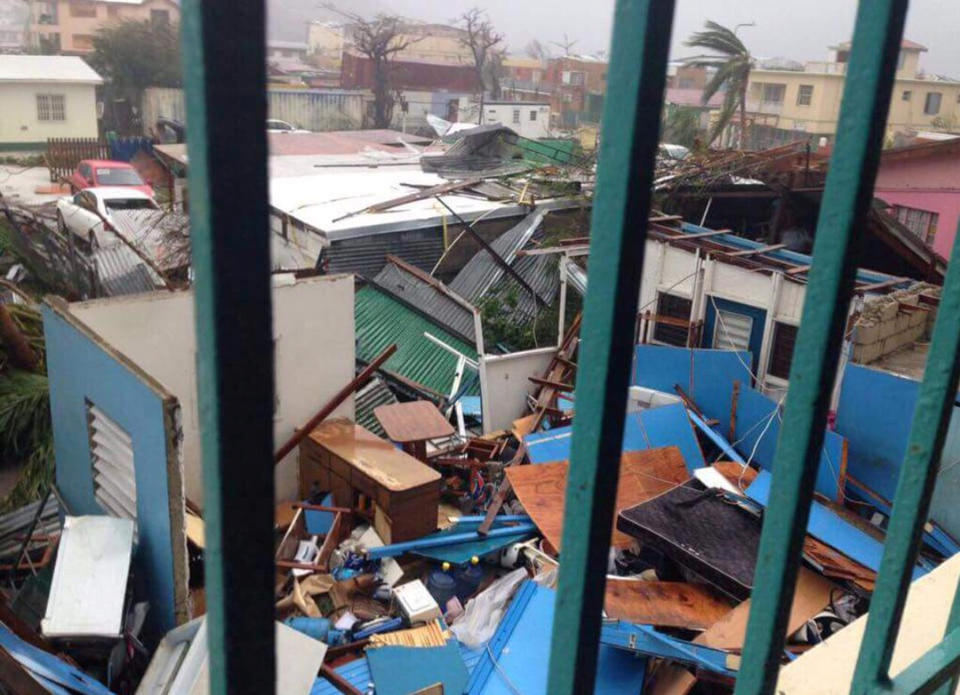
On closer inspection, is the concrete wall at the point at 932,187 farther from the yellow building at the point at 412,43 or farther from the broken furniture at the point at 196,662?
the yellow building at the point at 412,43

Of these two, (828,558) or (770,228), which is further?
(770,228)

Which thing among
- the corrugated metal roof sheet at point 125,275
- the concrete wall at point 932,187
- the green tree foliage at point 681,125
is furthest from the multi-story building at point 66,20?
the concrete wall at point 932,187

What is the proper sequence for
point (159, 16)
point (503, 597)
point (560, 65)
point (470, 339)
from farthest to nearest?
point (560, 65) < point (159, 16) < point (470, 339) < point (503, 597)

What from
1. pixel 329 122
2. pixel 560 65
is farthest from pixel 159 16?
pixel 560 65

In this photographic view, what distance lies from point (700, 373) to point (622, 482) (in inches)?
115

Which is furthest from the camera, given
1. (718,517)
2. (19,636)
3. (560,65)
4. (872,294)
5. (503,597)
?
(560,65)

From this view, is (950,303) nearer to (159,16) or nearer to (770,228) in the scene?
(770,228)

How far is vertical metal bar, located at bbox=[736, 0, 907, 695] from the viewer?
87 cm

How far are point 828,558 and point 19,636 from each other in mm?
7348

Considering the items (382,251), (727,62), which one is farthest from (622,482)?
(727,62)

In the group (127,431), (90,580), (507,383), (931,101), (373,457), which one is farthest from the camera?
(931,101)

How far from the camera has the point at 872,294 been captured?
1168cm

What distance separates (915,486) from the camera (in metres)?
1.19

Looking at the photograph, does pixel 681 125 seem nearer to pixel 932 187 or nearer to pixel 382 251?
pixel 932 187
